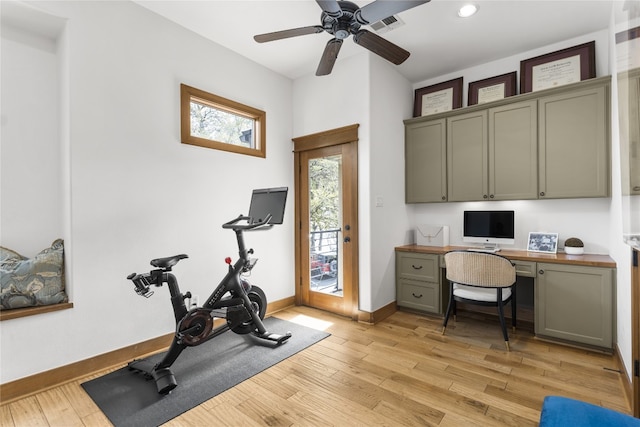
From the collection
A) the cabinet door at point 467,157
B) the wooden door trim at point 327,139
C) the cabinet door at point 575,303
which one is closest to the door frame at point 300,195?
the wooden door trim at point 327,139

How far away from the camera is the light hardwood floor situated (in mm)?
1856

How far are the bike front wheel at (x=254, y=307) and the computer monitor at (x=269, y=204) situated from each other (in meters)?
0.74

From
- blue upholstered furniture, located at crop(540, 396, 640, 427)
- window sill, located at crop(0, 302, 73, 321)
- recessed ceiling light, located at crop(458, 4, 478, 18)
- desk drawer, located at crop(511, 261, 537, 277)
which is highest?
recessed ceiling light, located at crop(458, 4, 478, 18)

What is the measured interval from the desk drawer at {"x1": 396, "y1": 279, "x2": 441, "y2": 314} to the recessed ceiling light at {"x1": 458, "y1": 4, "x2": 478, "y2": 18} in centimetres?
270

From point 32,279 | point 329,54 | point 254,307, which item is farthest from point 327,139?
point 32,279

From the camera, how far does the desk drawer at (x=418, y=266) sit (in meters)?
3.51

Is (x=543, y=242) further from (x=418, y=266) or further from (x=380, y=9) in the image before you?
(x=380, y=9)

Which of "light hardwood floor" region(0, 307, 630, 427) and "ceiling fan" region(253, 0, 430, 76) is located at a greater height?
"ceiling fan" region(253, 0, 430, 76)

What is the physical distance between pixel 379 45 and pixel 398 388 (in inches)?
99.5

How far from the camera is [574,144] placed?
2.98m

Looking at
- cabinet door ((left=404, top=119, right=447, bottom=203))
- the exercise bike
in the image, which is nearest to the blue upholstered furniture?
the exercise bike

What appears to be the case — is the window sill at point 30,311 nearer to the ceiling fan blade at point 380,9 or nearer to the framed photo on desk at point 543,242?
the ceiling fan blade at point 380,9

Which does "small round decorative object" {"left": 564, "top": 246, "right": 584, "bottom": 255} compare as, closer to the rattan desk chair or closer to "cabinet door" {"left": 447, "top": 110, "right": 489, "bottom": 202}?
the rattan desk chair

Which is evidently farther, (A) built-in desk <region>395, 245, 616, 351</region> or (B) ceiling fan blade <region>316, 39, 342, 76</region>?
(A) built-in desk <region>395, 245, 616, 351</region>
